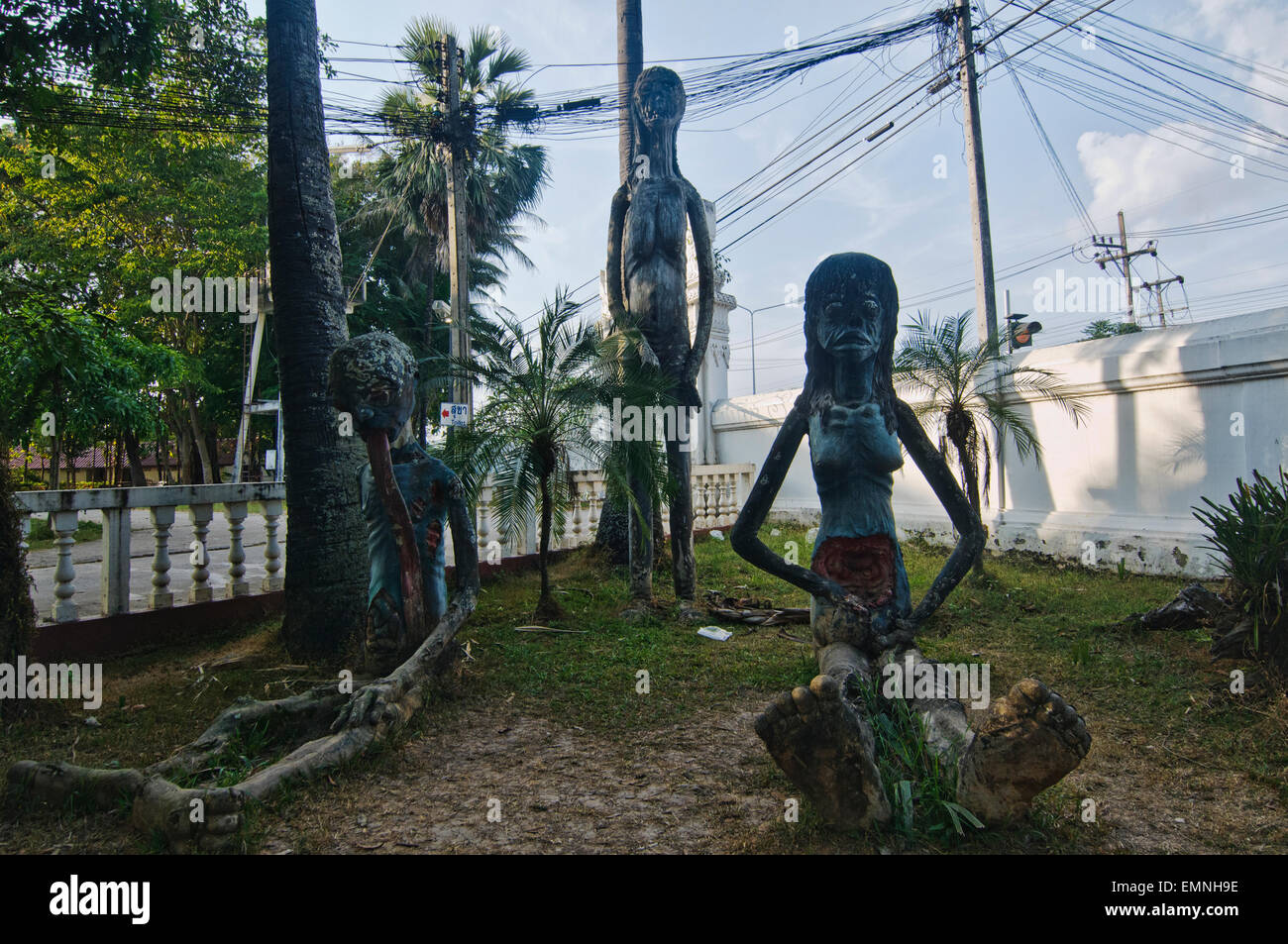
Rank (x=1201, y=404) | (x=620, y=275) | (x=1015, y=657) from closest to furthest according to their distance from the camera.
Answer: (x=1015, y=657) → (x=620, y=275) → (x=1201, y=404)

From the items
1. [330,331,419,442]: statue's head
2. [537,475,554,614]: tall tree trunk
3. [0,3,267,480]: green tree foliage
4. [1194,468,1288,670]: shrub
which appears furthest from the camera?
[0,3,267,480]: green tree foliage

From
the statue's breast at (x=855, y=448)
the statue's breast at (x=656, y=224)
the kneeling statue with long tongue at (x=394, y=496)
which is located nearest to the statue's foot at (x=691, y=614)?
the kneeling statue with long tongue at (x=394, y=496)

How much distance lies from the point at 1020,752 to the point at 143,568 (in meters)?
9.70

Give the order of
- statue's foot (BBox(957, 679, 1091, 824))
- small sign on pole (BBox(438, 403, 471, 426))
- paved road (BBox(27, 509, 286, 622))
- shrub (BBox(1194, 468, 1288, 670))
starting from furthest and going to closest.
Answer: small sign on pole (BBox(438, 403, 471, 426)), paved road (BBox(27, 509, 286, 622)), shrub (BBox(1194, 468, 1288, 670)), statue's foot (BBox(957, 679, 1091, 824))

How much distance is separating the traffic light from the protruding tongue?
25.1ft

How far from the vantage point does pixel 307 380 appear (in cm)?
460

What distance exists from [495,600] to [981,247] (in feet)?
24.5

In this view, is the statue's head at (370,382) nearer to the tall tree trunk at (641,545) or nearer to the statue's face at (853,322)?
the statue's face at (853,322)

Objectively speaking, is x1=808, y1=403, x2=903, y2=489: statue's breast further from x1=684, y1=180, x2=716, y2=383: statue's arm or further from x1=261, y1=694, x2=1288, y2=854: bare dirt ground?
x1=684, y1=180, x2=716, y2=383: statue's arm

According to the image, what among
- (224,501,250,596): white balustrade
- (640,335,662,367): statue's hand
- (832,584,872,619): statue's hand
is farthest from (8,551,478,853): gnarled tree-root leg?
(224,501,250,596): white balustrade

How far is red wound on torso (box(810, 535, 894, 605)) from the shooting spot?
3.06 metres
